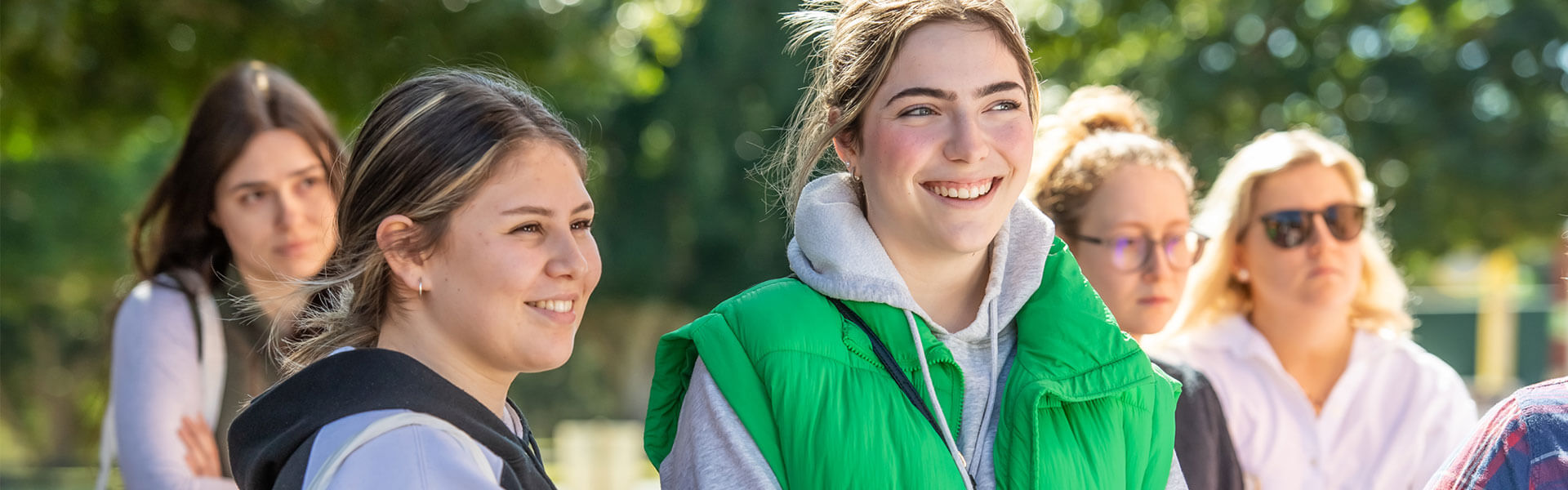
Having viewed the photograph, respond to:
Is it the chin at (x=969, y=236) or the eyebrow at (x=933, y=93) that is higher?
the eyebrow at (x=933, y=93)

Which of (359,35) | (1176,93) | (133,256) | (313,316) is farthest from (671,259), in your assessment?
(313,316)

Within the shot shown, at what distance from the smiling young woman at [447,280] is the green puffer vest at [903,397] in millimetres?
253

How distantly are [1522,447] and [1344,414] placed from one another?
1.75 m

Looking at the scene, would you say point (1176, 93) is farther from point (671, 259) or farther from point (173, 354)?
point (173, 354)

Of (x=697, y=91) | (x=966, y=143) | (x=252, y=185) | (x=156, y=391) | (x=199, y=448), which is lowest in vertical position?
(x=199, y=448)

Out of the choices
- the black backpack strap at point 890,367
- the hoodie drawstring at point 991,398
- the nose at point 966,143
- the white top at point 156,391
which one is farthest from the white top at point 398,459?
the white top at point 156,391

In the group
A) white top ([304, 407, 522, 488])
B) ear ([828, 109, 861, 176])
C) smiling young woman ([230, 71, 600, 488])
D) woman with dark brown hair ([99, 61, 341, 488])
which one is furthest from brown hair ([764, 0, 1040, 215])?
woman with dark brown hair ([99, 61, 341, 488])

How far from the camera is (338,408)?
185 cm

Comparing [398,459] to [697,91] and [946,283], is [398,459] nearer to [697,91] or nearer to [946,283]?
[946,283]

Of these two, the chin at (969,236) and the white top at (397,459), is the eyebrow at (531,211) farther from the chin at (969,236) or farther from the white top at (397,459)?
the chin at (969,236)

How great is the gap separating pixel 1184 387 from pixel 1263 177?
930 mm

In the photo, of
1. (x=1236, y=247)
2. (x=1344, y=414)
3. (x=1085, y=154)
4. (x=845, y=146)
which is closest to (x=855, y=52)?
(x=845, y=146)

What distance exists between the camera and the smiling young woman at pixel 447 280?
1905 millimetres

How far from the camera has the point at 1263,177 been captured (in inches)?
141
